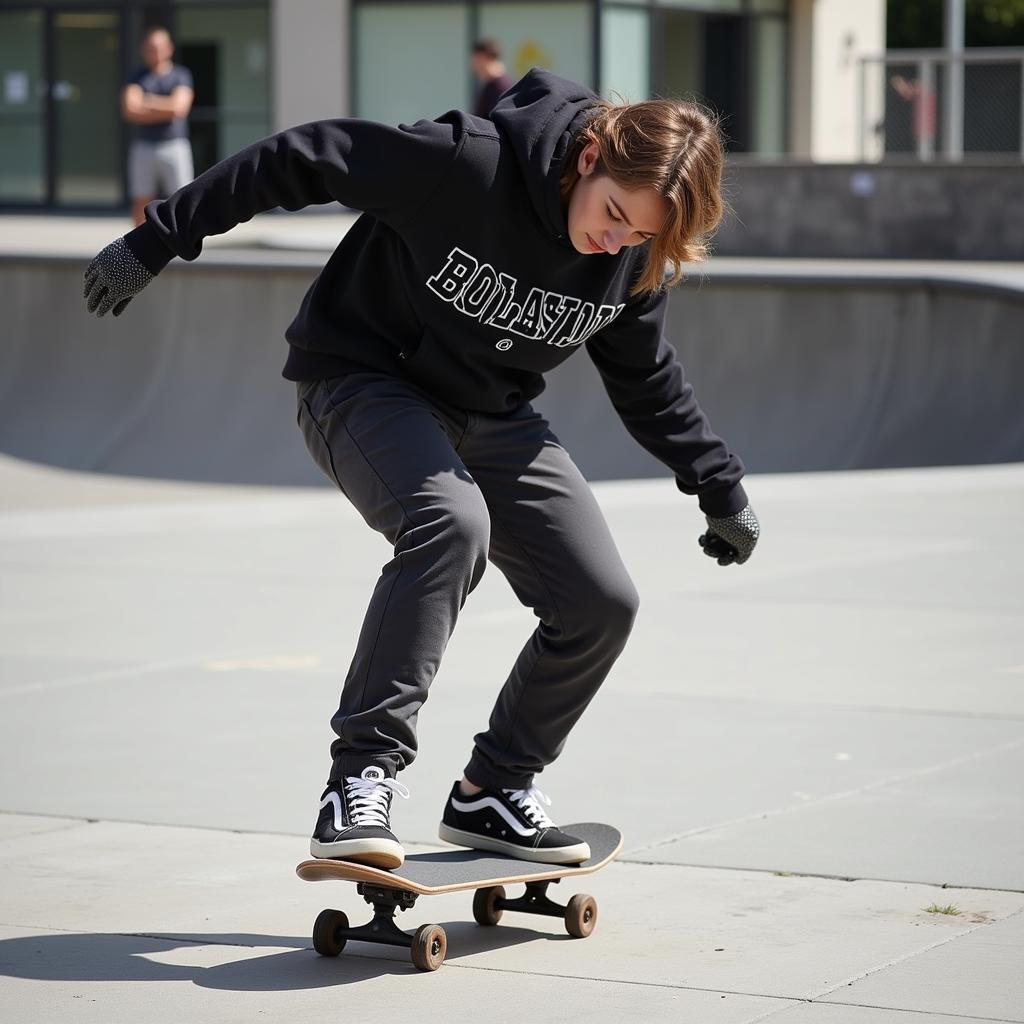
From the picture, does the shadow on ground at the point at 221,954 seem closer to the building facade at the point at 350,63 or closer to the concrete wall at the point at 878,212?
the concrete wall at the point at 878,212

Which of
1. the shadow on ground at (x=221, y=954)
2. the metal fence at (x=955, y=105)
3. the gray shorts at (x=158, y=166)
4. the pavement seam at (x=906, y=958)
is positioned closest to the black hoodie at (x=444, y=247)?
the shadow on ground at (x=221, y=954)

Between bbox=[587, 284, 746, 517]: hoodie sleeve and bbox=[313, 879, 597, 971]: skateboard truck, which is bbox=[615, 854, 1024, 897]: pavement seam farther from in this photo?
bbox=[587, 284, 746, 517]: hoodie sleeve

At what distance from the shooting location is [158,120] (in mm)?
17875

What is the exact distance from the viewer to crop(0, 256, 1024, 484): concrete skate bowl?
14.3 metres

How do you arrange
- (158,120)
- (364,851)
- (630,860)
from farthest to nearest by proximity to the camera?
1. (158,120)
2. (630,860)
3. (364,851)

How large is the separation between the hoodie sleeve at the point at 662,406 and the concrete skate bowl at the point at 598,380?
9666 millimetres

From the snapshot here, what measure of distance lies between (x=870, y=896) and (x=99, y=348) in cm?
1325

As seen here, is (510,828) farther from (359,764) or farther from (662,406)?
(662,406)

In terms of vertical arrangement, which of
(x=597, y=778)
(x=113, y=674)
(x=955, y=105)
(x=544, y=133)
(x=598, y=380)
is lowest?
(x=598, y=380)

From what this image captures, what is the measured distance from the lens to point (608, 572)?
365 centimetres

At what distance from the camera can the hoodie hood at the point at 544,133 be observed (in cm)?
347

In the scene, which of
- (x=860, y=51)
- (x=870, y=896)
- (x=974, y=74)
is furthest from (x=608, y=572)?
(x=860, y=51)

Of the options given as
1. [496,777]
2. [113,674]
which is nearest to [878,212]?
[113,674]

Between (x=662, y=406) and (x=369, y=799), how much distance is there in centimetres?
114
